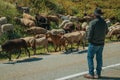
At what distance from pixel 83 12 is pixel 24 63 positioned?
18.8m

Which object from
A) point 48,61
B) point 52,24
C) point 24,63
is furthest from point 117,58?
point 52,24

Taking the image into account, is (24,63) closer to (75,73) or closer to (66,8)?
(75,73)

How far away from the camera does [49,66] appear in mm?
15359

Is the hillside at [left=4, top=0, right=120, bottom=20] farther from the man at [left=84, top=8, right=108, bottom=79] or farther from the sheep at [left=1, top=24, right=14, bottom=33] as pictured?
the man at [left=84, top=8, right=108, bottom=79]

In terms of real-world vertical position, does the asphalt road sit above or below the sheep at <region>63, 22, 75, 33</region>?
below

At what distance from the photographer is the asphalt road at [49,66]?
45.0 ft

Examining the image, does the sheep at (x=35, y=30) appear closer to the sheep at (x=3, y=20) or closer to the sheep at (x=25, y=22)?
the sheep at (x=25, y=22)

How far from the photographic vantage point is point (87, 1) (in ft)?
123

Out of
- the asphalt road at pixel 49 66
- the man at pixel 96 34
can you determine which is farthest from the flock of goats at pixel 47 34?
the man at pixel 96 34

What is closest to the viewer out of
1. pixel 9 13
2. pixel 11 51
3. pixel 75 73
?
pixel 75 73

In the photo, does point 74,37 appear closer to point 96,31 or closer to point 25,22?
point 25,22

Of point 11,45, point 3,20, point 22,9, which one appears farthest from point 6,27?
point 22,9

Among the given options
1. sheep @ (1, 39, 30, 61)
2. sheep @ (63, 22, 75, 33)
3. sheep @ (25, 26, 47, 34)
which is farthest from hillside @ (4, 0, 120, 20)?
sheep @ (1, 39, 30, 61)

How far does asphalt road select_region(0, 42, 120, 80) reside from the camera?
13.7 metres
